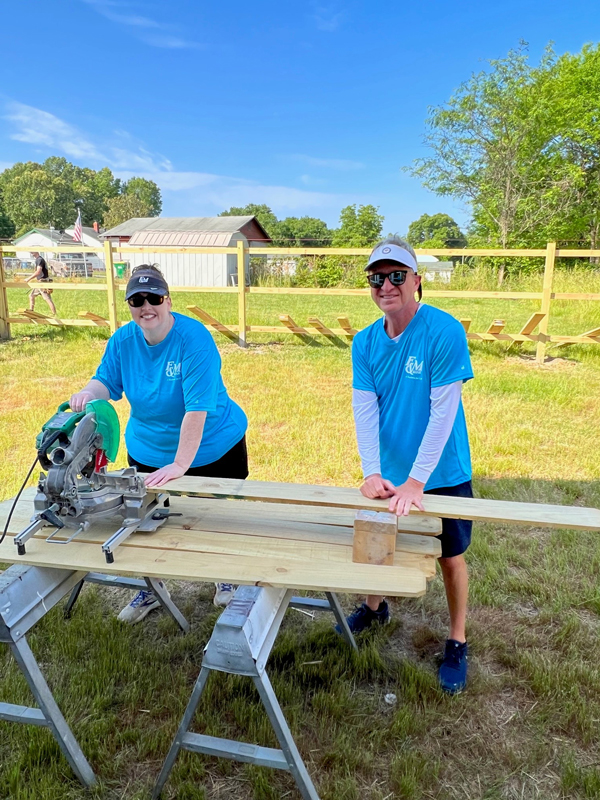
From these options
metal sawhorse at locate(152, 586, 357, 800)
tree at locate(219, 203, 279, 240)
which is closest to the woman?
metal sawhorse at locate(152, 586, 357, 800)

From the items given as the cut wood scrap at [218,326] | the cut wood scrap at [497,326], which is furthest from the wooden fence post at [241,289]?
the cut wood scrap at [497,326]

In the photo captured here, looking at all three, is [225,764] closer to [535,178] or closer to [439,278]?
[439,278]

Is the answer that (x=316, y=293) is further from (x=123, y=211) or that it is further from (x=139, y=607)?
(x=123, y=211)

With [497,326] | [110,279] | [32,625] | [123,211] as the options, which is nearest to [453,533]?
[32,625]

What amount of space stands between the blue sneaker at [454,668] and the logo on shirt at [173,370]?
1829 millimetres

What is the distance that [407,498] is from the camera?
1.98 meters

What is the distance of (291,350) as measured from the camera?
9.69 metres

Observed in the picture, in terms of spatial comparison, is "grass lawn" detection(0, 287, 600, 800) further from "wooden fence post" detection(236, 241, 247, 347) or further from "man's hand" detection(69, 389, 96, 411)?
"wooden fence post" detection(236, 241, 247, 347)

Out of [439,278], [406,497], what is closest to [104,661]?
[406,497]

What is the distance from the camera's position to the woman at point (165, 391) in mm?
2357

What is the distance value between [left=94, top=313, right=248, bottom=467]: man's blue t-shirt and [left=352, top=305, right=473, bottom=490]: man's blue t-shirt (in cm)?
73

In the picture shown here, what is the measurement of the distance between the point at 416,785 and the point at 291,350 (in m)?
8.13

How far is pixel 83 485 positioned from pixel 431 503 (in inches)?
51.6

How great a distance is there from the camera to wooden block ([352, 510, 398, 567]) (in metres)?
1.75
